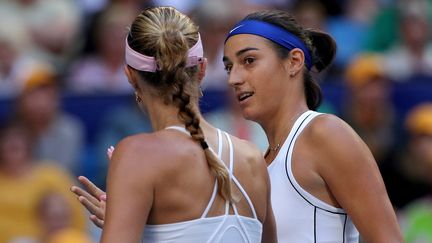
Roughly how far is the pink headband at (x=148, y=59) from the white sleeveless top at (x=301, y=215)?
0.65 meters

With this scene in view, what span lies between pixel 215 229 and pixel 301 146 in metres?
0.65

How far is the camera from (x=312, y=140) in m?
3.64

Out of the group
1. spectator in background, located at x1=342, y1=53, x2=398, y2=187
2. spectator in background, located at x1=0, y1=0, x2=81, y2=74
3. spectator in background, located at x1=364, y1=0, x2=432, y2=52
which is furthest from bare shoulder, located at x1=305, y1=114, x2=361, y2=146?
spectator in background, located at x1=364, y1=0, x2=432, y2=52

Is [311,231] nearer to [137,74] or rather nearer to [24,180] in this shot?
[137,74]

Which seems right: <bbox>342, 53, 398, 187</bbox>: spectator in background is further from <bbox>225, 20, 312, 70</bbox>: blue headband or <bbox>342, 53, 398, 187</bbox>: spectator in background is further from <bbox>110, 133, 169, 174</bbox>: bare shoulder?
<bbox>110, 133, 169, 174</bbox>: bare shoulder

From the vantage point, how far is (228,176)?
3.18 m

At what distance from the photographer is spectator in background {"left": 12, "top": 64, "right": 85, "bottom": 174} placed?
→ 7320 mm

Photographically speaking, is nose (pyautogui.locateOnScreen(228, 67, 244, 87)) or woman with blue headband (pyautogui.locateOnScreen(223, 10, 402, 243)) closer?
woman with blue headband (pyautogui.locateOnScreen(223, 10, 402, 243))

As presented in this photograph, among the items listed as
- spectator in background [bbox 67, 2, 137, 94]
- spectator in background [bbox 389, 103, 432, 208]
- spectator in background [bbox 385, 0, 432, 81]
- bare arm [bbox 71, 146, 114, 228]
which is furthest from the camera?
spectator in background [bbox 385, 0, 432, 81]

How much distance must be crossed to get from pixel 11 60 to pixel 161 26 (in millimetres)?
4883

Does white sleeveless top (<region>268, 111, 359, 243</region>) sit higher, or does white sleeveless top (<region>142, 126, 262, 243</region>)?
white sleeveless top (<region>142, 126, 262, 243</region>)

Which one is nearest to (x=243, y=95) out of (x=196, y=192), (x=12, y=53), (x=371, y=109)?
(x=196, y=192)

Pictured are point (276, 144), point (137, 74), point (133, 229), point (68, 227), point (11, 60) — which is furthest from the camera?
point (11, 60)

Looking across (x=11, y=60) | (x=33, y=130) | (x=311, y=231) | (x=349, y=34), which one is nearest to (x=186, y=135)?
(x=311, y=231)
